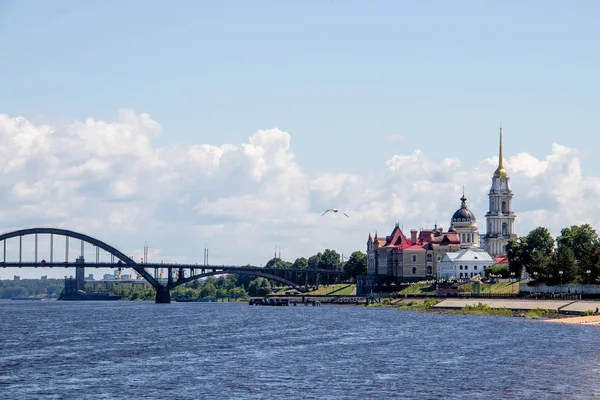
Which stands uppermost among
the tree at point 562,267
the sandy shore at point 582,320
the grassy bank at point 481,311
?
the tree at point 562,267

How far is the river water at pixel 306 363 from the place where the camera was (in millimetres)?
61375

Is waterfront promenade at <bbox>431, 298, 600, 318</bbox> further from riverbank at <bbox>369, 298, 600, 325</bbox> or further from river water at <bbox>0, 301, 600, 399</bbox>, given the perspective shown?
river water at <bbox>0, 301, 600, 399</bbox>

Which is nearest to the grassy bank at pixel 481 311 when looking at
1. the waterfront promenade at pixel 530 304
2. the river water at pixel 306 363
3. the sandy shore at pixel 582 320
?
the waterfront promenade at pixel 530 304

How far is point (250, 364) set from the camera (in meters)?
76.9

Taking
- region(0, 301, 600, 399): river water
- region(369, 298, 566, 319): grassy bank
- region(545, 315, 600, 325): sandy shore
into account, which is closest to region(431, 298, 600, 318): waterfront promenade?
region(369, 298, 566, 319): grassy bank

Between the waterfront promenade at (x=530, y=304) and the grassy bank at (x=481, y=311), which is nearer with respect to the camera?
the waterfront promenade at (x=530, y=304)

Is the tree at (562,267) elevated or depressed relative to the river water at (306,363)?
elevated

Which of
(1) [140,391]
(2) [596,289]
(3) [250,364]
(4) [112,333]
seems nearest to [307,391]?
(1) [140,391]

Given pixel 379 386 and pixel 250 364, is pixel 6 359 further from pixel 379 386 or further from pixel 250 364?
pixel 379 386

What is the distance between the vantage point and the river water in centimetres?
6138

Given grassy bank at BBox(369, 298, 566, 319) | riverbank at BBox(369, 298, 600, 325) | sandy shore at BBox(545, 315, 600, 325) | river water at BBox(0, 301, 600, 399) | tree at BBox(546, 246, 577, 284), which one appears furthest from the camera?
tree at BBox(546, 246, 577, 284)

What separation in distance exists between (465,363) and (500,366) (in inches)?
130

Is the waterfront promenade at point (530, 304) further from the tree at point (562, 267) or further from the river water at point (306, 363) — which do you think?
the river water at point (306, 363)

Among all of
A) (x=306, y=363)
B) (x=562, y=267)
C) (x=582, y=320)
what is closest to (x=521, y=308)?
(x=562, y=267)
